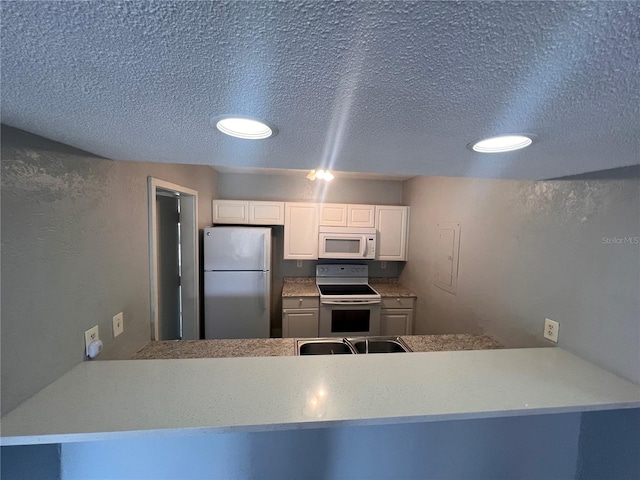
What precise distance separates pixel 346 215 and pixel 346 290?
0.99 metres

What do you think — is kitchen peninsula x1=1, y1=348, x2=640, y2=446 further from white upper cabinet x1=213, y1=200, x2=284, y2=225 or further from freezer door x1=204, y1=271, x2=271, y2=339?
white upper cabinet x1=213, y1=200, x2=284, y2=225

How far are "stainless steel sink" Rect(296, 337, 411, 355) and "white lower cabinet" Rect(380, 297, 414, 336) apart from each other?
1296mm

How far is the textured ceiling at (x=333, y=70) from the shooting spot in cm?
35

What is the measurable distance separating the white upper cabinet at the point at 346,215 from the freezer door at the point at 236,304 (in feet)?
3.42

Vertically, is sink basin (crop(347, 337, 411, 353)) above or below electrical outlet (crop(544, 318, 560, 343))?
Answer: below

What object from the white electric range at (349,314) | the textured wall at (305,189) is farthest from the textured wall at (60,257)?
the textured wall at (305,189)

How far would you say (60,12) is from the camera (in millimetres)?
341

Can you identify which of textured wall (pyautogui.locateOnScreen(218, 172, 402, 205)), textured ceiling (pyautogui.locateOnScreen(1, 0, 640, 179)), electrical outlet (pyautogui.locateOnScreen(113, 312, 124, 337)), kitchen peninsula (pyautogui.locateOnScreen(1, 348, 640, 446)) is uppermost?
textured wall (pyautogui.locateOnScreen(218, 172, 402, 205))

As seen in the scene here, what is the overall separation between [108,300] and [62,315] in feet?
0.81

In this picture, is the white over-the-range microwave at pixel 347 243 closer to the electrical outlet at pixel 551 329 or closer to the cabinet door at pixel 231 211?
the cabinet door at pixel 231 211

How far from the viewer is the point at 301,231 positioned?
3180 millimetres

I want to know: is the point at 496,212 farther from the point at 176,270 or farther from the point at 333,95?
the point at 176,270

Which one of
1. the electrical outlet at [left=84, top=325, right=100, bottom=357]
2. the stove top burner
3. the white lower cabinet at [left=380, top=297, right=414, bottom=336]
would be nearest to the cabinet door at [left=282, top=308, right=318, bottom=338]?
the stove top burner

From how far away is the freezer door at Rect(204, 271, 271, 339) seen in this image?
2.71 metres
